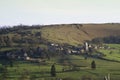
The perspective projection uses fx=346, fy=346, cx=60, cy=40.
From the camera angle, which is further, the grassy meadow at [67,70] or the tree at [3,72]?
the grassy meadow at [67,70]

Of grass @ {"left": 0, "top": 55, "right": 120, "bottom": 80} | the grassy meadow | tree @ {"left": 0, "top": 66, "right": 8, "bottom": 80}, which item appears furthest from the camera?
grass @ {"left": 0, "top": 55, "right": 120, "bottom": 80}

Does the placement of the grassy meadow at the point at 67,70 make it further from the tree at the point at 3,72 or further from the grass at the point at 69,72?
the tree at the point at 3,72

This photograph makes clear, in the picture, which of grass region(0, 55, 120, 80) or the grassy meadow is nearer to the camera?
the grassy meadow

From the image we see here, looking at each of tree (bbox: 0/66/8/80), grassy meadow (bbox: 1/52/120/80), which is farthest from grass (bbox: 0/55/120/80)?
tree (bbox: 0/66/8/80)

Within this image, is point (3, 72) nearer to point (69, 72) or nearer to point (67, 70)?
point (67, 70)

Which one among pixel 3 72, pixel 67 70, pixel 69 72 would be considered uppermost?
pixel 3 72

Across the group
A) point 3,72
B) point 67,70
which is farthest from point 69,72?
point 3,72

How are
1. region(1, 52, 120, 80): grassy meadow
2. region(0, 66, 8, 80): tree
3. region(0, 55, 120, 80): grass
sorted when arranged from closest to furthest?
region(0, 66, 8, 80): tree < region(1, 52, 120, 80): grassy meadow < region(0, 55, 120, 80): grass

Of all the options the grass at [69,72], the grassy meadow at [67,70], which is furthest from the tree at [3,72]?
the grass at [69,72]

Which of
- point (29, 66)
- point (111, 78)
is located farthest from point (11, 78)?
point (111, 78)

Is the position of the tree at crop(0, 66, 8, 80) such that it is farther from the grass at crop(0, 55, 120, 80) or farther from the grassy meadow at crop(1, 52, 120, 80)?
the grass at crop(0, 55, 120, 80)

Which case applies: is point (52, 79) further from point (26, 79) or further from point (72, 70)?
point (72, 70)
